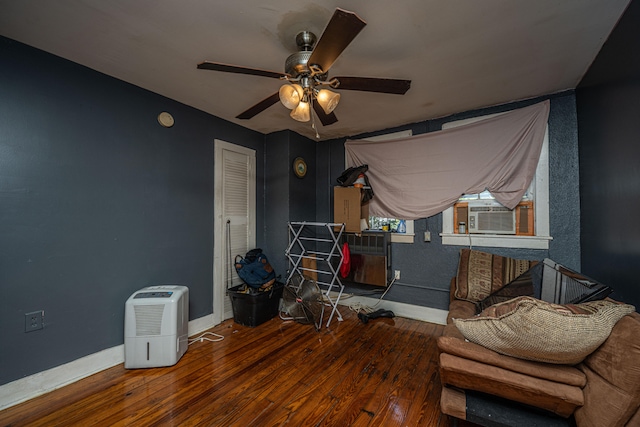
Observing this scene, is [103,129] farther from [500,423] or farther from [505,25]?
[500,423]

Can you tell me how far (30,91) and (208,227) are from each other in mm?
1731

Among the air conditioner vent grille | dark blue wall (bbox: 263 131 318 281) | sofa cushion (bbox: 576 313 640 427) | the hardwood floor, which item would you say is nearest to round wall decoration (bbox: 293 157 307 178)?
dark blue wall (bbox: 263 131 318 281)

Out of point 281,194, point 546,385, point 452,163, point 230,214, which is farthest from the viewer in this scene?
point 281,194

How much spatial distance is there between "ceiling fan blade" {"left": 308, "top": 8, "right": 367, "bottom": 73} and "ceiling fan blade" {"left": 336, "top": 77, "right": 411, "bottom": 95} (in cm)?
23

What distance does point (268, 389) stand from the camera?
6.23 ft

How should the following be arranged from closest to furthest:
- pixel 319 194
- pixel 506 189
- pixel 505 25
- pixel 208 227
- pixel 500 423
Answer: pixel 500 423
pixel 505 25
pixel 506 189
pixel 208 227
pixel 319 194

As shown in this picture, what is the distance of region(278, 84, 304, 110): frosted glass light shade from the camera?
162 centimetres

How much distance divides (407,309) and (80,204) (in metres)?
3.48

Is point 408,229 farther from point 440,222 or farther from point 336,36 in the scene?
point 336,36

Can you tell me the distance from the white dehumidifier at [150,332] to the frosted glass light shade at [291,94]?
1.86 metres

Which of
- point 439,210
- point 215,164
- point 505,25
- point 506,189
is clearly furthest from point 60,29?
point 506,189

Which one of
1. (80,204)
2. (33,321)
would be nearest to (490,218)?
(80,204)

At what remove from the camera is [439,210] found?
3.06 m

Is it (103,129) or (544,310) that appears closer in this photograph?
(544,310)
